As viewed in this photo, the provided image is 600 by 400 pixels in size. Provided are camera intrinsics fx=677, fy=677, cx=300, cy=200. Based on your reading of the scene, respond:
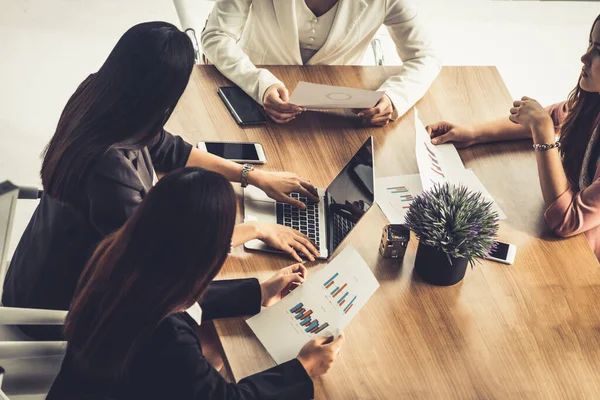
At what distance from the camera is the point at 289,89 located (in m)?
2.10

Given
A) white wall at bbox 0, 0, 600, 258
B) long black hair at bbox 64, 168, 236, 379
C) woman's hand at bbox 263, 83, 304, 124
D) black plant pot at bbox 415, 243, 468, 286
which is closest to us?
long black hair at bbox 64, 168, 236, 379

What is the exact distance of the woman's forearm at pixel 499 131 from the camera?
198 cm

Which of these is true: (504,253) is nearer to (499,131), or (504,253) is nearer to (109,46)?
(499,131)

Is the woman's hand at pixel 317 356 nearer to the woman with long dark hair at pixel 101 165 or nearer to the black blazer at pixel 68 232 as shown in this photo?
the woman with long dark hair at pixel 101 165

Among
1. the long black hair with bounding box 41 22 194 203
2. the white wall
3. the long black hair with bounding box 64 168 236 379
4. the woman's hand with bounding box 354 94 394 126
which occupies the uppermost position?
the long black hair with bounding box 41 22 194 203

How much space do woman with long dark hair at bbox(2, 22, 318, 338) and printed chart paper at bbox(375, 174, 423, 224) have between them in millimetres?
262

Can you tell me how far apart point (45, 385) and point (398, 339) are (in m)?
0.78

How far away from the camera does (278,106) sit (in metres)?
1.96

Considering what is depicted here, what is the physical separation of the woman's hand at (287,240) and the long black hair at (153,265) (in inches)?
13.7

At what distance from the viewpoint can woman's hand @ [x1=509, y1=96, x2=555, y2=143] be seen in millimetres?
1868

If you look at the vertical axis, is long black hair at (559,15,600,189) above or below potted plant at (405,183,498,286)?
below

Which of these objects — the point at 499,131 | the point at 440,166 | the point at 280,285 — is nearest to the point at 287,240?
the point at 280,285

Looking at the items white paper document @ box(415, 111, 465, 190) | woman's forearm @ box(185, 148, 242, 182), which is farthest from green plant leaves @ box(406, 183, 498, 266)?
woman's forearm @ box(185, 148, 242, 182)

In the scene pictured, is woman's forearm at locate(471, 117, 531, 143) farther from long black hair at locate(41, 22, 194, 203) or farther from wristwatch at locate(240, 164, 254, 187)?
long black hair at locate(41, 22, 194, 203)
